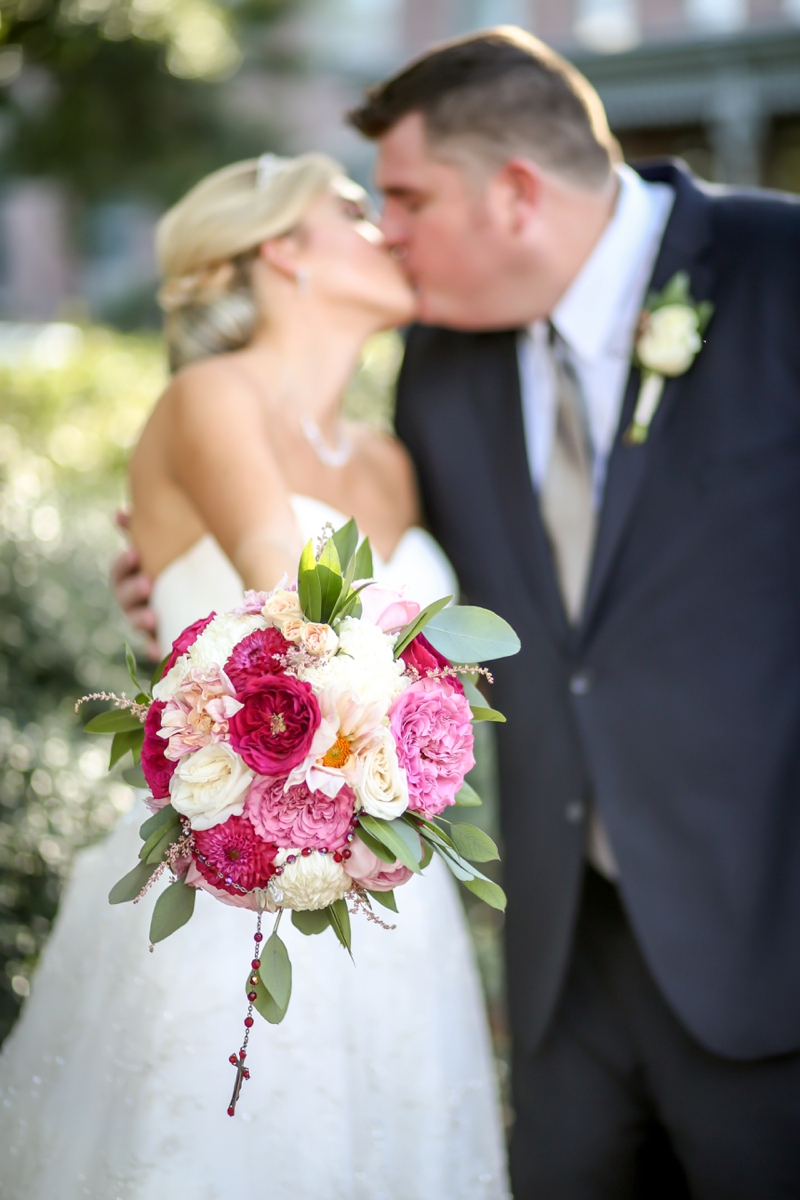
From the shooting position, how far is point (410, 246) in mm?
2947

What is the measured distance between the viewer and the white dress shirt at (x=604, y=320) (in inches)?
108

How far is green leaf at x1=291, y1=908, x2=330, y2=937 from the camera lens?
5.55 feet

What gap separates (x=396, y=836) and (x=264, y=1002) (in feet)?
1.01

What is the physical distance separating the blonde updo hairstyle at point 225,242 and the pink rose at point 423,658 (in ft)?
4.60

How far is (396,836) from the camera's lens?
1591mm

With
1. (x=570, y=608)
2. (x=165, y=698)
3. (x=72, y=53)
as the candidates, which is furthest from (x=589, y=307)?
(x=72, y=53)

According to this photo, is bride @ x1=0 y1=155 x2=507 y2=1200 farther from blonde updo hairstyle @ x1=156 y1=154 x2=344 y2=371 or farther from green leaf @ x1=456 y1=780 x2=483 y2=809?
green leaf @ x1=456 y1=780 x2=483 y2=809

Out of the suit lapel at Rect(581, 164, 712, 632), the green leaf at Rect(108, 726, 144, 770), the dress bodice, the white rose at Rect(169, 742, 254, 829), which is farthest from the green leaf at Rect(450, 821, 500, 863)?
the suit lapel at Rect(581, 164, 712, 632)

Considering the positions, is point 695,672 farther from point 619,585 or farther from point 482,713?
point 482,713

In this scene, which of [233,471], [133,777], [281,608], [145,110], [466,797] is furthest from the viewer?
[145,110]

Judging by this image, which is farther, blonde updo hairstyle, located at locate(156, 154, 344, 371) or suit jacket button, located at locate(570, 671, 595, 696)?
blonde updo hairstyle, located at locate(156, 154, 344, 371)

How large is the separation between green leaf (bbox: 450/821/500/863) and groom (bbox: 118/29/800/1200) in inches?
36.3

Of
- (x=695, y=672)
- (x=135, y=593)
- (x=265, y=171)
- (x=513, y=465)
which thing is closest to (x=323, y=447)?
(x=513, y=465)

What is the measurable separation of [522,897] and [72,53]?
4.90 m
